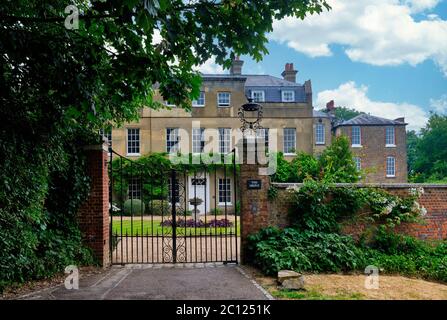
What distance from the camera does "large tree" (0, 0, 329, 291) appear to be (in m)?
5.68

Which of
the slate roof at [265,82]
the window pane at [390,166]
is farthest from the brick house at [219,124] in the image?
the window pane at [390,166]

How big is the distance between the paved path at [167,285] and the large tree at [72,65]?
1.06m

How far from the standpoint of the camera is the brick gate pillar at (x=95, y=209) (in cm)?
922

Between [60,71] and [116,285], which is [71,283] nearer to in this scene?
[116,285]

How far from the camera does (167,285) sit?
7.34 metres

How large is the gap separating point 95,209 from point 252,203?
3.52m

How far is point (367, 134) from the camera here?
37.6 m

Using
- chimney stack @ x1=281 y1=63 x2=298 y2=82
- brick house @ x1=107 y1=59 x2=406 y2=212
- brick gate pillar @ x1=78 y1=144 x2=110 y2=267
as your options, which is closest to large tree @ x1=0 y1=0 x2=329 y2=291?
brick gate pillar @ x1=78 y1=144 x2=110 y2=267

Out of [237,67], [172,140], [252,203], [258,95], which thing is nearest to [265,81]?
[258,95]

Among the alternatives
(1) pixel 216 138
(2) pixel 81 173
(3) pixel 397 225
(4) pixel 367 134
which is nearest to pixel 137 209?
(1) pixel 216 138

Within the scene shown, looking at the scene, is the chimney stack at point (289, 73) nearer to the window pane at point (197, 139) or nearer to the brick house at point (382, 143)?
the brick house at point (382, 143)

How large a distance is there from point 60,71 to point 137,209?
18.6m
